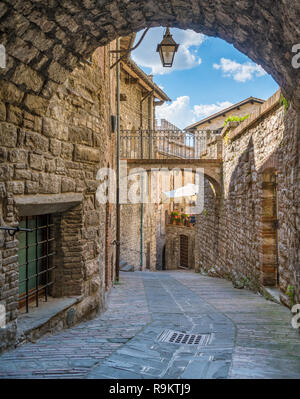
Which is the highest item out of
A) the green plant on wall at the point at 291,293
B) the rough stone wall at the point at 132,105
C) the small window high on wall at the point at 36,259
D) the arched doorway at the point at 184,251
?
the rough stone wall at the point at 132,105

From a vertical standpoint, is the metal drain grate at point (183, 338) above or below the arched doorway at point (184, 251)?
above

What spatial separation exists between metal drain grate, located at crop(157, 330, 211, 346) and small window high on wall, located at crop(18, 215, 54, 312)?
1543mm

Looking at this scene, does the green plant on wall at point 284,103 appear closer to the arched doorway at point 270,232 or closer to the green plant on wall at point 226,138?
the arched doorway at point 270,232

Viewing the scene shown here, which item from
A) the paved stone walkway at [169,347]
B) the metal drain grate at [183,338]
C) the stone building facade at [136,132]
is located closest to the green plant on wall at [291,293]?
the paved stone walkway at [169,347]

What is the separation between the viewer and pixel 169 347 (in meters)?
3.17

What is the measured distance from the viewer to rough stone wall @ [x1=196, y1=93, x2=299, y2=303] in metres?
4.45

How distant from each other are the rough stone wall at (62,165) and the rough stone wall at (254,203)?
2700 millimetres

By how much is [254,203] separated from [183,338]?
3.71 meters

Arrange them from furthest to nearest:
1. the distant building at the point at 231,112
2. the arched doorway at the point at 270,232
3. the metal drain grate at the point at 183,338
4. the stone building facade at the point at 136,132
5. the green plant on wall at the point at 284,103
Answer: the distant building at the point at 231,112
the stone building facade at the point at 136,132
the arched doorway at the point at 270,232
the green plant on wall at the point at 284,103
the metal drain grate at the point at 183,338

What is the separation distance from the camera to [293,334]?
3646 mm

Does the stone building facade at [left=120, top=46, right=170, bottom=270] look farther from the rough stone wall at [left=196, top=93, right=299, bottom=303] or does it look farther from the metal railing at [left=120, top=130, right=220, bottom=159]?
the rough stone wall at [left=196, top=93, right=299, bottom=303]

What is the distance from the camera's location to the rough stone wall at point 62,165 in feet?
10.0

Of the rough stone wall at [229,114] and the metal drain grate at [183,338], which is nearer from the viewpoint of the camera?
the metal drain grate at [183,338]
